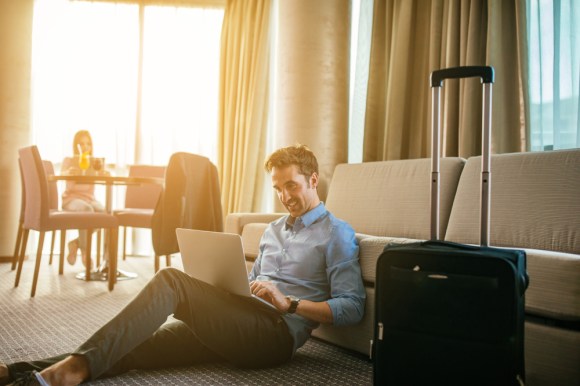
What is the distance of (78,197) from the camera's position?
164 inches

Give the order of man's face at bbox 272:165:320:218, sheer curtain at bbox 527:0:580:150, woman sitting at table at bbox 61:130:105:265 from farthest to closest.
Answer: woman sitting at table at bbox 61:130:105:265 → sheer curtain at bbox 527:0:580:150 → man's face at bbox 272:165:320:218

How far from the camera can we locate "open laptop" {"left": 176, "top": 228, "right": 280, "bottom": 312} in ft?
5.12

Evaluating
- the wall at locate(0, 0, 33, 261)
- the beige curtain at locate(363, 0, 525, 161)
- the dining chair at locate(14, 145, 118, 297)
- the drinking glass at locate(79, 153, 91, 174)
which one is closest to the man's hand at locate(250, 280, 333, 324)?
the beige curtain at locate(363, 0, 525, 161)

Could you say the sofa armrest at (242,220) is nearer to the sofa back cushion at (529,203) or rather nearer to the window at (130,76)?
the sofa back cushion at (529,203)

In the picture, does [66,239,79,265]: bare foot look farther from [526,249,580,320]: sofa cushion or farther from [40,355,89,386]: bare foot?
[526,249,580,320]: sofa cushion

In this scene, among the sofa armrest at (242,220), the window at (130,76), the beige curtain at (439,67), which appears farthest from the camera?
the window at (130,76)

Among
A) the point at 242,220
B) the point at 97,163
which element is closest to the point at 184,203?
the point at 242,220

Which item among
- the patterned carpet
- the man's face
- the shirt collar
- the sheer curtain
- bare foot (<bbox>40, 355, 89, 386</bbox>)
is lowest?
the patterned carpet

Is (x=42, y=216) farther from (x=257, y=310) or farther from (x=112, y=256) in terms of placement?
(x=257, y=310)

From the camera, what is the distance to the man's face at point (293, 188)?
1803mm

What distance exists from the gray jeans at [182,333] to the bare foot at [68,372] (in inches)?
0.8

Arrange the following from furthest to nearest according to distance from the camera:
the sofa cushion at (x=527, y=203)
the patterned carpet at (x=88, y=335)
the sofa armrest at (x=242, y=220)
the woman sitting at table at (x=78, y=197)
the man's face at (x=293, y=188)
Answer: the woman sitting at table at (x=78, y=197)
the sofa armrest at (x=242, y=220)
the sofa cushion at (x=527, y=203)
the man's face at (x=293, y=188)
the patterned carpet at (x=88, y=335)

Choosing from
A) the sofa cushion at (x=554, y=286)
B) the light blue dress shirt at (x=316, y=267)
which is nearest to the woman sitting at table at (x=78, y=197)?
the light blue dress shirt at (x=316, y=267)

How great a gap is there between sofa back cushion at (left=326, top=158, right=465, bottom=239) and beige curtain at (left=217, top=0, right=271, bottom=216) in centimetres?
159
